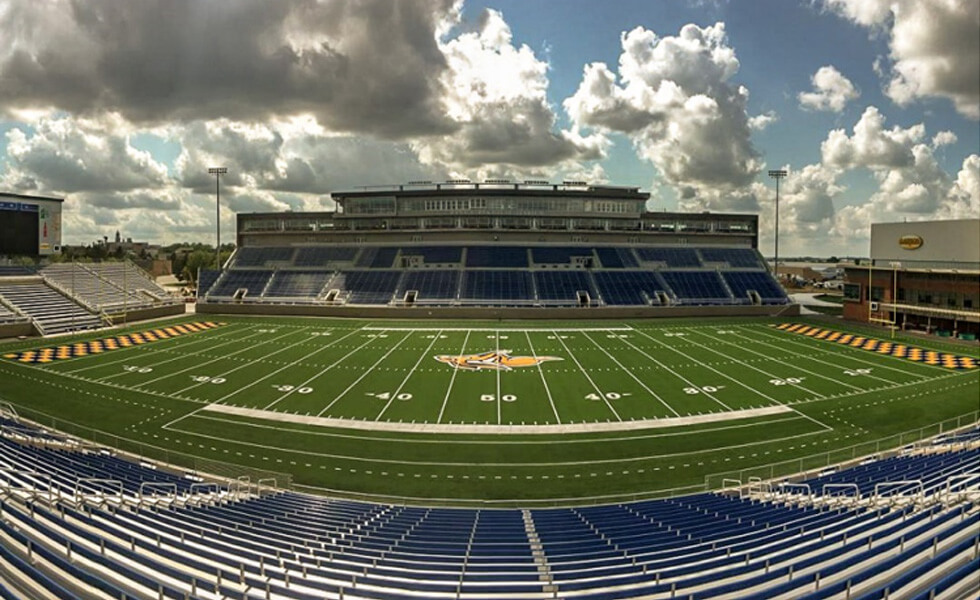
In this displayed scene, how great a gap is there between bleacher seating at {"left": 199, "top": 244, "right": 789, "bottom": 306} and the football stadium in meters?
0.52

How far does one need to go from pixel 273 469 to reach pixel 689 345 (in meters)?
31.4

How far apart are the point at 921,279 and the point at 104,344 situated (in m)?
65.7

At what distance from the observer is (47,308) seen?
153 feet

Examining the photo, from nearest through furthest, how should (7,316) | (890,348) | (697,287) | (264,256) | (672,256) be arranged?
(890,348)
(7,316)
(697,287)
(672,256)
(264,256)

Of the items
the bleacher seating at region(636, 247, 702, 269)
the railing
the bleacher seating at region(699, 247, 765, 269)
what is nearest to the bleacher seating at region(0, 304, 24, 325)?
the railing

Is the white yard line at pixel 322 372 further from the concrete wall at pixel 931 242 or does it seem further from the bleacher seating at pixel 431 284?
the concrete wall at pixel 931 242

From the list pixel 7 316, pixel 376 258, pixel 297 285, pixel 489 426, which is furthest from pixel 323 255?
pixel 489 426

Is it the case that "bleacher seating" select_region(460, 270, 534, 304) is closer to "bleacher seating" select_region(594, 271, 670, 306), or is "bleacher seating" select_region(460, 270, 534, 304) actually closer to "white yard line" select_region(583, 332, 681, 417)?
"bleacher seating" select_region(594, 271, 670, 306)

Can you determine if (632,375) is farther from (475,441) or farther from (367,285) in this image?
(367,285)

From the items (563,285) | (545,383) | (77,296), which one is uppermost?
(563,285)

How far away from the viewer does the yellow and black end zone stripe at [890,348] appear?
115 feet

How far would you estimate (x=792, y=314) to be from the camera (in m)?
58.4

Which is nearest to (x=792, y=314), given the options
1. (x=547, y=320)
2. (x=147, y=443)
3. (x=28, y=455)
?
(x=547, y=320)

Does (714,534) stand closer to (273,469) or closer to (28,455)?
(273,469)
